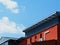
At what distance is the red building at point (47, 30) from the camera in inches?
1260

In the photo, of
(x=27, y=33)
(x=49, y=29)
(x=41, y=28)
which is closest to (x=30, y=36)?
(x=27, y=33)

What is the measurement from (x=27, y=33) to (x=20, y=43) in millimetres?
5214

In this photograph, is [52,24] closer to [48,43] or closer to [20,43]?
[48,43]

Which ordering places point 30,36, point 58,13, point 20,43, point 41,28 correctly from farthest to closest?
point 20,43 < point 30,36 < point 41,28 < point 58,13

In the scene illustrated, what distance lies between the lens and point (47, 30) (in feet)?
114

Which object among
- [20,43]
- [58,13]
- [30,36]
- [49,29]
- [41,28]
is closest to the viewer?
[58,13]

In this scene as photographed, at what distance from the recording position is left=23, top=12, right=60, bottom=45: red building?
3200cm

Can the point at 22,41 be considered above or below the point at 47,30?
above

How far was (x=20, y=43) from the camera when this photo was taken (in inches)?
1895

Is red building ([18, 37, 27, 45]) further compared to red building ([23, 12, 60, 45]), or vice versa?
red building ([18, 37, 27, 45])

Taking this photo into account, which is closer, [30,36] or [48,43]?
[48,43]

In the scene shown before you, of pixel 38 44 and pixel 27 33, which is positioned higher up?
pixel 27 33

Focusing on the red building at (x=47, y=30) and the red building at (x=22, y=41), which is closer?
the red building at (x=47, y=30)

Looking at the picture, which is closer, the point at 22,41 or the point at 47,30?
the point at 47,30
